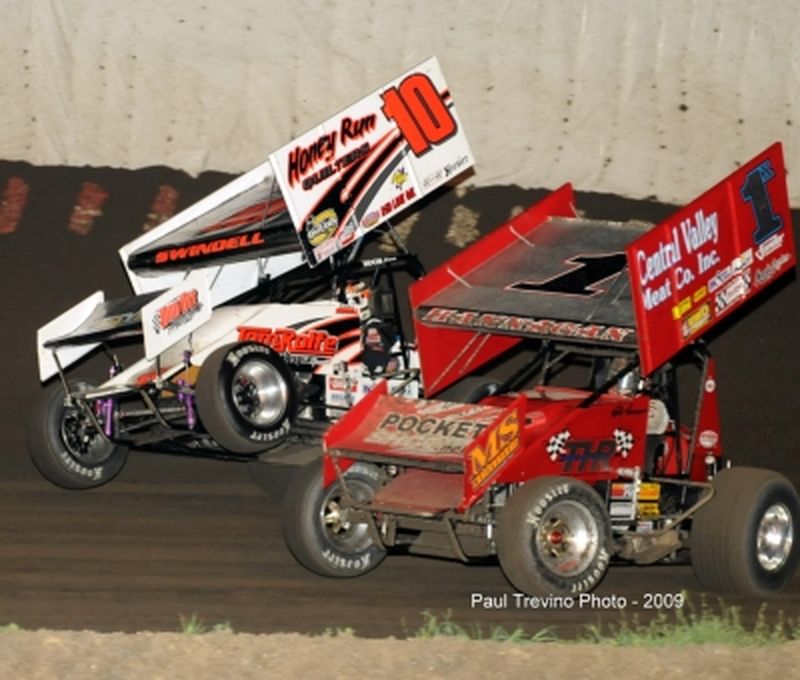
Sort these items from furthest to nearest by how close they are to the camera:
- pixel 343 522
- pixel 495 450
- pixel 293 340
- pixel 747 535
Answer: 1. pixel 293 340
2. pixel 343 522
3. pixel 747 535
4. pixel 495 450

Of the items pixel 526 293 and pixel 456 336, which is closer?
pixel 526 293

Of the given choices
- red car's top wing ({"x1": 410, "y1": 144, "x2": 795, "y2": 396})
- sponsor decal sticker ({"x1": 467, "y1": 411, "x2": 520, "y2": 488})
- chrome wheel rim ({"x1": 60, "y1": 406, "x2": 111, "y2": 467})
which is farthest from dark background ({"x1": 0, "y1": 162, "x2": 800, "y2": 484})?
sponsor decal sticker ({"x1": 467, "y1": 411, "x2": 520, "y2": 488})

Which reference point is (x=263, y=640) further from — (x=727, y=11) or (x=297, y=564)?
(x=727, y=11)

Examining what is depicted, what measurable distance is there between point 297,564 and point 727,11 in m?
7.80

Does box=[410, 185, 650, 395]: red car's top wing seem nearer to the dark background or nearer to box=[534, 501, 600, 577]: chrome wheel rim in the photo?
box=[534, 501, 600, 577]: chrome wheel rim

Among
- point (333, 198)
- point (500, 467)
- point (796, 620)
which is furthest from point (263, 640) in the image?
point (333, 198)

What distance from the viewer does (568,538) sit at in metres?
10.6

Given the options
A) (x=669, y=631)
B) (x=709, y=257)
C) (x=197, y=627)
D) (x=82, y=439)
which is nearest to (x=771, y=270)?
(x=709, y=257)

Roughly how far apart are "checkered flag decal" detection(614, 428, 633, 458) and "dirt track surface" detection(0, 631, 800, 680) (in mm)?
2325

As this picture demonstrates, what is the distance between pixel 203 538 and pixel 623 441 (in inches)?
112

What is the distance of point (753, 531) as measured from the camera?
35.9 feet

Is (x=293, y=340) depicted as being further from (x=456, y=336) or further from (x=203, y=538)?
(x=203, y=538)

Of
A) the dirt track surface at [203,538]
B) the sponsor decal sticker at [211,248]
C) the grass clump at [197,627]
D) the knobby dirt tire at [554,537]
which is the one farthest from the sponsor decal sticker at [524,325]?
the grass clump at [197,627]

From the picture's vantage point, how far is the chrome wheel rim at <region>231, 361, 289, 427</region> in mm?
12453
